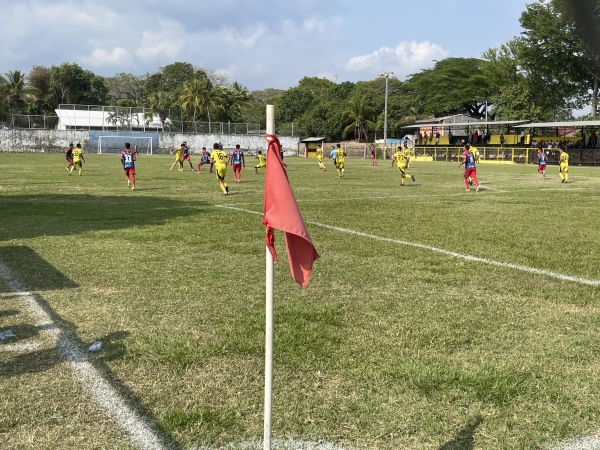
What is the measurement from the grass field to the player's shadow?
0.01 m

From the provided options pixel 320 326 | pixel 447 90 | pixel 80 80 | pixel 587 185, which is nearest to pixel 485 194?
pixel 587 185

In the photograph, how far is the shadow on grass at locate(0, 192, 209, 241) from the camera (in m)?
11.2

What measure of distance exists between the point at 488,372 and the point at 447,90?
7820cm

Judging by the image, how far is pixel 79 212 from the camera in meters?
14.0

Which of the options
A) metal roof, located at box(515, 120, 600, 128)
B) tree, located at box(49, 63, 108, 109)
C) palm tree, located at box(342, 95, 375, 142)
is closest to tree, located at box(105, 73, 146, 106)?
tree, located at box(49, 63, 108, 109)

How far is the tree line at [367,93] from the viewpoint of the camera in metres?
59.0

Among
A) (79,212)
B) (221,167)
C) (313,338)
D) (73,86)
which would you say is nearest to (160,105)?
(73,86)

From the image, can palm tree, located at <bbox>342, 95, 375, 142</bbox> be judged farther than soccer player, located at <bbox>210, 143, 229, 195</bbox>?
Yes

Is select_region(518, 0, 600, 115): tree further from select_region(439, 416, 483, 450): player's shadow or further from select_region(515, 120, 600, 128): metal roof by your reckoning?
select_region(439, 416, 483, 450): player's shadow

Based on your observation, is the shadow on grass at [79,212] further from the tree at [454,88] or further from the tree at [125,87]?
the tree at [125,87]

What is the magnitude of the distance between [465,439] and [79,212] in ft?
40.9

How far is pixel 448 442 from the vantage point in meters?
3.29

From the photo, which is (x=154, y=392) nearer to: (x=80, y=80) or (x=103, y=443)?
(x=103, y=443)

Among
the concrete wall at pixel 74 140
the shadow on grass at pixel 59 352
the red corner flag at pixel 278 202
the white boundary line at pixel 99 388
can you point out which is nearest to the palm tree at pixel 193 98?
the concrete wall at pixel 74 140
